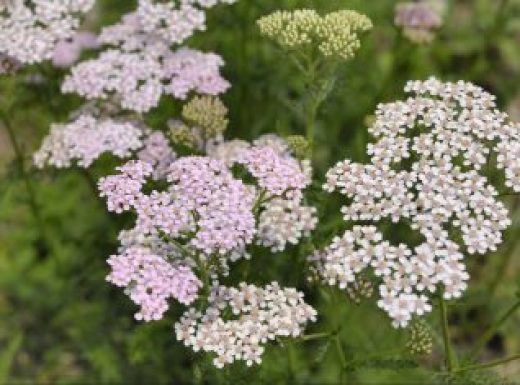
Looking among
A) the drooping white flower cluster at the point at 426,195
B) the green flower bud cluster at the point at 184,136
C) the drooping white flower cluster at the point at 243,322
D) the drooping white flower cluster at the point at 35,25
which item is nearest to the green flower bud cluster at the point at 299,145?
the drooping white flower cluster at the point at 426,195

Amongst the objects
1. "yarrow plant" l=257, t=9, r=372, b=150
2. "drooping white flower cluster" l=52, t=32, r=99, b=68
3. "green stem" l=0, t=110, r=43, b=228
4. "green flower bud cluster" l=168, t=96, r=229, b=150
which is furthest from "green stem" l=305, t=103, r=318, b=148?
"green stem" l=0, t=110, r=43, b=228

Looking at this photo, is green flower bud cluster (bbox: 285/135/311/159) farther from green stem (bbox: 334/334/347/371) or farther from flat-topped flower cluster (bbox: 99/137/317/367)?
green stem (bbox: 334/334/347/371)

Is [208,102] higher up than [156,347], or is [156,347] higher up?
[208,102]

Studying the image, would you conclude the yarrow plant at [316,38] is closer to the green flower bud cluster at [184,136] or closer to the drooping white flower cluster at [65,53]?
the green flower bud cluster at [184,136]

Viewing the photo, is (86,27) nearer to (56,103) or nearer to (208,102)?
(56,103)

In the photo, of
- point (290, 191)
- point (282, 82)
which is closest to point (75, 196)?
point (282, 82)

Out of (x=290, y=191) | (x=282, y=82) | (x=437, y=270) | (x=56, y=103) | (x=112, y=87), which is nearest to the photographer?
(x=437, y=270)
